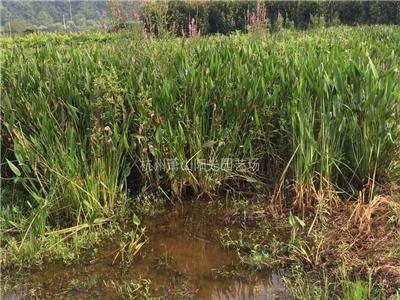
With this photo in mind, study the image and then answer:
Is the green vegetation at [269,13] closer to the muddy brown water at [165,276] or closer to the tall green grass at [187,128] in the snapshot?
the tall green grass at [187,128]

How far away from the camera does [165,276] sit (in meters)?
2.64

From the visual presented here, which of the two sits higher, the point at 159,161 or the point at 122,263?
the point at 159,161

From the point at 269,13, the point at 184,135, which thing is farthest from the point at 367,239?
the point at 269,13

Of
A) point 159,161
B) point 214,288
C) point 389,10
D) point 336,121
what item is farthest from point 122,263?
point 389,10

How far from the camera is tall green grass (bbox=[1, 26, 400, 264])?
3.08m

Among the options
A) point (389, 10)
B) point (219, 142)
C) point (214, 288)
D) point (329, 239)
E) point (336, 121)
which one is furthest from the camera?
point (389, 10)

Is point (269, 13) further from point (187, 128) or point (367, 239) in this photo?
point (367, 239)

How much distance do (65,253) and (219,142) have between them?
1253 mm

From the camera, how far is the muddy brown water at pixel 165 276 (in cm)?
249

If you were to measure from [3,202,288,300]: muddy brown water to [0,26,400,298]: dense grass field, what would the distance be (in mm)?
173

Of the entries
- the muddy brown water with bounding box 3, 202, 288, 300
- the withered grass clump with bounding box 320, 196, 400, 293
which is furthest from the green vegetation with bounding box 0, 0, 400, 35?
the withered grass clump with bounding box 320, 196, 400, 293

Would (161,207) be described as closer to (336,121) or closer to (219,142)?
(219,142)

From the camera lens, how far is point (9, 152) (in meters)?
3.45

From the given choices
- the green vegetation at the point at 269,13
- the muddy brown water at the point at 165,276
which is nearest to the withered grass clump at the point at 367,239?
the muddy brown water at the point at 165,276
